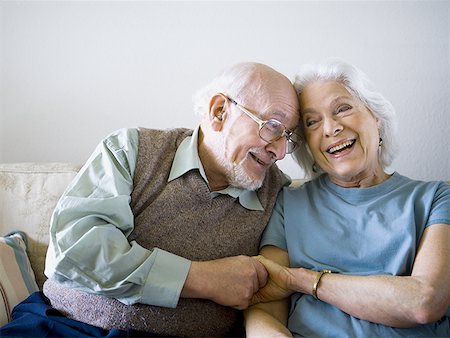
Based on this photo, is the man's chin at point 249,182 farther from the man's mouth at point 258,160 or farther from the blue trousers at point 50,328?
the blue trousers at point 50,328

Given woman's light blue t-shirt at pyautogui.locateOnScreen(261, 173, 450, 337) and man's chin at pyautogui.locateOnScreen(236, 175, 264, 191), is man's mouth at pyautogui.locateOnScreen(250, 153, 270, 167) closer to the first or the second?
man's chin at pyautogui.locateOnScreen(236, 175, 264, 191)

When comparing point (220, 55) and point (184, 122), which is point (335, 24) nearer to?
point (220, 55)

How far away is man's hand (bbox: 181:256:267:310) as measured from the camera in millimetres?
1225

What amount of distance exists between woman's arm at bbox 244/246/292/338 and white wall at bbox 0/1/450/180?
0.65 metres

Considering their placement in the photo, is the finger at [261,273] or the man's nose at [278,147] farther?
the man's nose at [278,147]

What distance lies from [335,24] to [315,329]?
4.21 feet

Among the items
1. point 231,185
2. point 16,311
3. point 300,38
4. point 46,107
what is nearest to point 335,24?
point 300,38

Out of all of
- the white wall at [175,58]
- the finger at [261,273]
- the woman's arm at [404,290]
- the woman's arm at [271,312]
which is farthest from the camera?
the white wall at [175,58]

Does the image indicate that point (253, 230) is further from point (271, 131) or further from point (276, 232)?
point (271, 131)

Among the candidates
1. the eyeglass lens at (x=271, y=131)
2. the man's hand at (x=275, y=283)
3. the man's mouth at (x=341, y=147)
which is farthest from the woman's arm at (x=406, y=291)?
the eyeglass lens at (x=271, y=131)

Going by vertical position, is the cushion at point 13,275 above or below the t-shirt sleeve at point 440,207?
below

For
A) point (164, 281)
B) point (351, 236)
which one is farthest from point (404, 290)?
point (164, 281)

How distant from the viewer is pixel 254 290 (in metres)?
1.30

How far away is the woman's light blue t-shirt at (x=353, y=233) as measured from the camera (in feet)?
4.07
